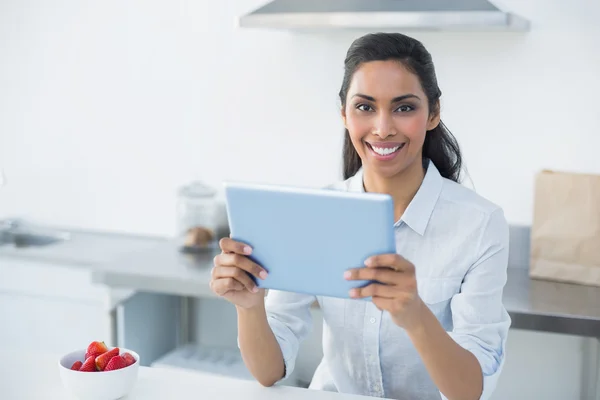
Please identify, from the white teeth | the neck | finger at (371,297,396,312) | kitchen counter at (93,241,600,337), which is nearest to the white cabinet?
kitchen counter at (93,241,600,337)

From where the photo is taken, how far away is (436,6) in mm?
2117

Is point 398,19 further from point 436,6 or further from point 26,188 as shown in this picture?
point 26,188

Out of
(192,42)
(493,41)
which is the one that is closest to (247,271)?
(493,41)

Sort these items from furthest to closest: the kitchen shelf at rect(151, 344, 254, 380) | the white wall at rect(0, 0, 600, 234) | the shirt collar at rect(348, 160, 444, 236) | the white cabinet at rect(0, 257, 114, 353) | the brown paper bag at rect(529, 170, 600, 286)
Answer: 1. the white cabinet at rect(0, 257, 114, 353)
2. the kitchen shelf at rect(151, 344, 254, 380)
3. the white wall at rect(0, 0, 600, 234)
4. the brown paper bag at rect(529, 170, 600, 286)
5. the shirt collar at rect(348, 160, 444, 236)

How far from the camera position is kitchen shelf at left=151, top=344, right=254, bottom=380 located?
2.57m

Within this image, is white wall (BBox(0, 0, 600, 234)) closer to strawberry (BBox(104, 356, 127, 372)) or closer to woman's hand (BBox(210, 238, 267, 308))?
woman's hand (BBox(210, 238, 267, 308))

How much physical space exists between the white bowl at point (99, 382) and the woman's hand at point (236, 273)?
0.68ft

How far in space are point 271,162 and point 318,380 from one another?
1303mm

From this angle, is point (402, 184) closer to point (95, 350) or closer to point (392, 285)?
point (392, 285)

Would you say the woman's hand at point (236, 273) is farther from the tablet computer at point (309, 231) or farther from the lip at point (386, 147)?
the lip at point (386, 147)

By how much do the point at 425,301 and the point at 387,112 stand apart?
389mm

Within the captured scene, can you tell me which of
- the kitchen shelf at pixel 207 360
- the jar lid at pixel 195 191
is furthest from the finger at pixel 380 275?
the jar lid at pixel 195 191

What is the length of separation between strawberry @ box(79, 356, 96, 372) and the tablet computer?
328mm

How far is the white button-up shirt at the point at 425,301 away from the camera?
1457 millimetres
